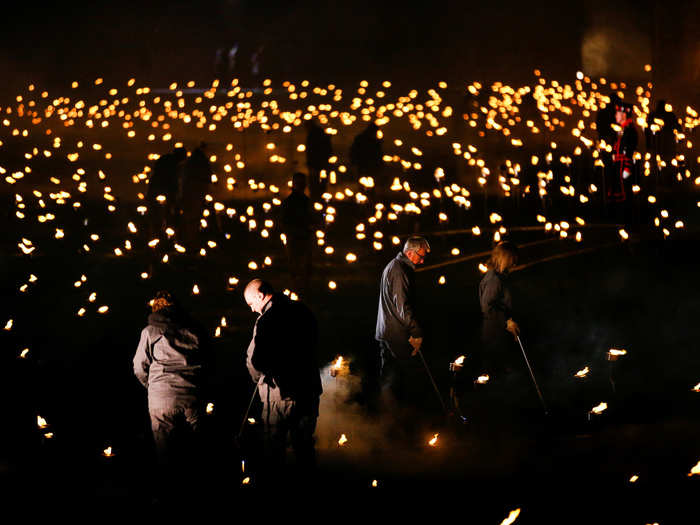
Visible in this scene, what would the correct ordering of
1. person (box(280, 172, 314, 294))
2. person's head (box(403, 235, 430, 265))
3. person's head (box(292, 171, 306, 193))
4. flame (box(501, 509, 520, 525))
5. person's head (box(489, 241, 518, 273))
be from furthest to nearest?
person's head (box(292, 171, 306, 193)) < person (box(280, 172, 314, 294)) < person's head (box(489, 241, 518, 273)) < person's head (box(403, 235, 430, 265)) < flame (box(501, 509, 520, 525))

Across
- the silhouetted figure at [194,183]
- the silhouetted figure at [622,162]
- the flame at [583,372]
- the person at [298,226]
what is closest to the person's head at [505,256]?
the flame at [583,372]

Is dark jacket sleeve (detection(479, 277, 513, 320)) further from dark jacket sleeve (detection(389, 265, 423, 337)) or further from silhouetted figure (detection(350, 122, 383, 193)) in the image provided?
silhouetted figure (detection(350, 122, 383, 193))

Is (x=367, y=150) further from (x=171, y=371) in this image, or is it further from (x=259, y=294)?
(x=171, y=371)

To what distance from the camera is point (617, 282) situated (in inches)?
510

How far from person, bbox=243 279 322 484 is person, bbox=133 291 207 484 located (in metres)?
0.50

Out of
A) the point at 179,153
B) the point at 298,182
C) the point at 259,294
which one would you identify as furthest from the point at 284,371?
the point at 179,153

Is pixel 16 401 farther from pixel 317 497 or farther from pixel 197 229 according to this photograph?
pixel 197 229

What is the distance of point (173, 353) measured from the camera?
6.34m

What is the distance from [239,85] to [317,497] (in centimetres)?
2384

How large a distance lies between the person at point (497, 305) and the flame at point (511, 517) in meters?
2.80

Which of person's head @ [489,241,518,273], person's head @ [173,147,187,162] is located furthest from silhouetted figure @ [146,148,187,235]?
person's head @ [489,241,518,273]

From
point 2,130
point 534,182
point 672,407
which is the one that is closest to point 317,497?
point 672,407

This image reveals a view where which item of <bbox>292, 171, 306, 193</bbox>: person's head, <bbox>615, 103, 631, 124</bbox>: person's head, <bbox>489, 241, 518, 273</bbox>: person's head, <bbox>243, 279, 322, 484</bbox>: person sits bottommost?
<bbox>243, 279, 322, 484</bbox>: person

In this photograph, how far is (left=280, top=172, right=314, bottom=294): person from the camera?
1259 cm
